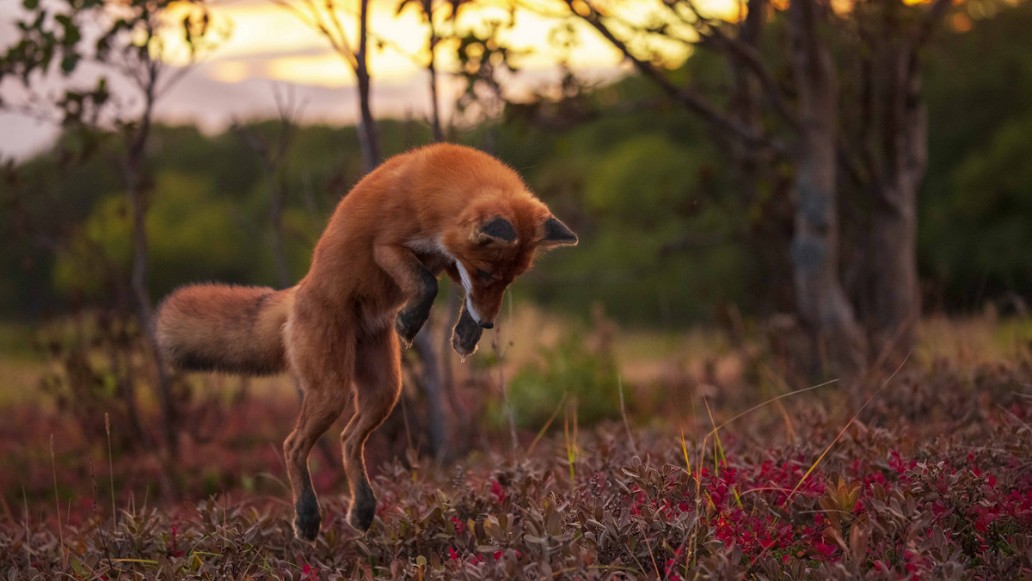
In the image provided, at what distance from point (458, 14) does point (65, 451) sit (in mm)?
6194

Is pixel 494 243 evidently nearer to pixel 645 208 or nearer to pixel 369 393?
pixel 369 393

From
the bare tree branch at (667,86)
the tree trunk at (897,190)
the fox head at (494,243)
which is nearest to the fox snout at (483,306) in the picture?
the fox head at (494,243)

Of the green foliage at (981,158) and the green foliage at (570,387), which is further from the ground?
the green foliage at (981,158)

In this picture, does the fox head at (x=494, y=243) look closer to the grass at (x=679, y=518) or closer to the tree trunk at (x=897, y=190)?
the grass at (x=679, y=518)

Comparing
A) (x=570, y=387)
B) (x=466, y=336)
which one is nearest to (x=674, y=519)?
(x=466, y=336)

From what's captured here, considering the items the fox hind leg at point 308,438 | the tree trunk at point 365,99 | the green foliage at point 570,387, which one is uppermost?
the tree trunk at point 365,99

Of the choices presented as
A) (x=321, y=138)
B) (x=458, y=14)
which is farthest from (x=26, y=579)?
(x=321, y=138)

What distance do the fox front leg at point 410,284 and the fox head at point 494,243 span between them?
5.1 inches

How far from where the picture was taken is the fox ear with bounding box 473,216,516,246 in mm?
2979

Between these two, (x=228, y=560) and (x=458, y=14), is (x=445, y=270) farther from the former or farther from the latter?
(x=458, y=14)

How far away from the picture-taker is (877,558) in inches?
135

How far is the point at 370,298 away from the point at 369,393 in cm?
39

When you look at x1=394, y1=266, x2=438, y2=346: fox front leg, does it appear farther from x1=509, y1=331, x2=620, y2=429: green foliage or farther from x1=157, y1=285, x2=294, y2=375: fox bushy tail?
x1=509, y1=331, x2=620, y2=429: green foliage

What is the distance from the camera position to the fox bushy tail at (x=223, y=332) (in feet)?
11.8
